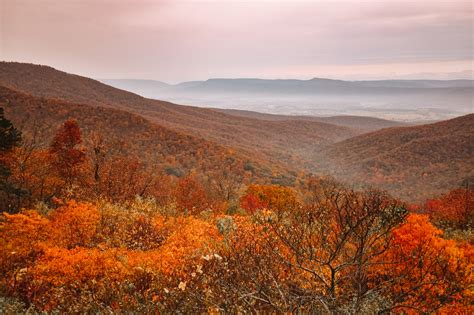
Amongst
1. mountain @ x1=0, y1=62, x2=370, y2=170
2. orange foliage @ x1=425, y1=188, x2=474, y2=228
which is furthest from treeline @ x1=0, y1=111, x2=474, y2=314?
mountain @ x1=0, y1=62, x2=370, y2=170

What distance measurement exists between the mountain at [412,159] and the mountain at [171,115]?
17.4 m

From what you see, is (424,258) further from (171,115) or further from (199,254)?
(171,115)

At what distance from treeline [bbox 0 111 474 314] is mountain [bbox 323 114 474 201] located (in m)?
66.2

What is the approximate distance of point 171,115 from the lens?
492ft

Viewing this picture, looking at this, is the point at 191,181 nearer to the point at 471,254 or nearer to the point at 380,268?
the point at 380,268

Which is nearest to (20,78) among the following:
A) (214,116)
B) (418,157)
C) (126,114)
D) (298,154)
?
(126,114)

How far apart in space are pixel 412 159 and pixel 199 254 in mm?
117666

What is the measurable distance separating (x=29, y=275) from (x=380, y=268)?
20.7 meters

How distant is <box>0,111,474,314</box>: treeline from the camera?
1295cm

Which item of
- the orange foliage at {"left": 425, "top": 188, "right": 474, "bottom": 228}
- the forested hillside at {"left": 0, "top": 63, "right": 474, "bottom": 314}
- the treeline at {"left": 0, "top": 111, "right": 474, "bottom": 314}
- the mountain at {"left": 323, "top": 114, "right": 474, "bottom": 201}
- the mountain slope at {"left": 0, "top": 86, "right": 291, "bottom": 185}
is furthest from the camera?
the mountain at {"left": 323, "top": 114, "right": 474, "bottom": 201}

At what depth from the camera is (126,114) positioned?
90.9m

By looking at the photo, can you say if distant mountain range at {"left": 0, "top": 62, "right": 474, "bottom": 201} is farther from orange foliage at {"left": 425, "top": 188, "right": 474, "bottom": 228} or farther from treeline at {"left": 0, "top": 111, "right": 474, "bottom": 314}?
orange foliage at {"left": 425, "top": 188, "right": 474, "bottom": 228}

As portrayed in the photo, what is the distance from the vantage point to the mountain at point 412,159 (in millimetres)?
94562

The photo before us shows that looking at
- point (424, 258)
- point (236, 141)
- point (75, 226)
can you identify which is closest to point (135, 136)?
point (75, 226)
